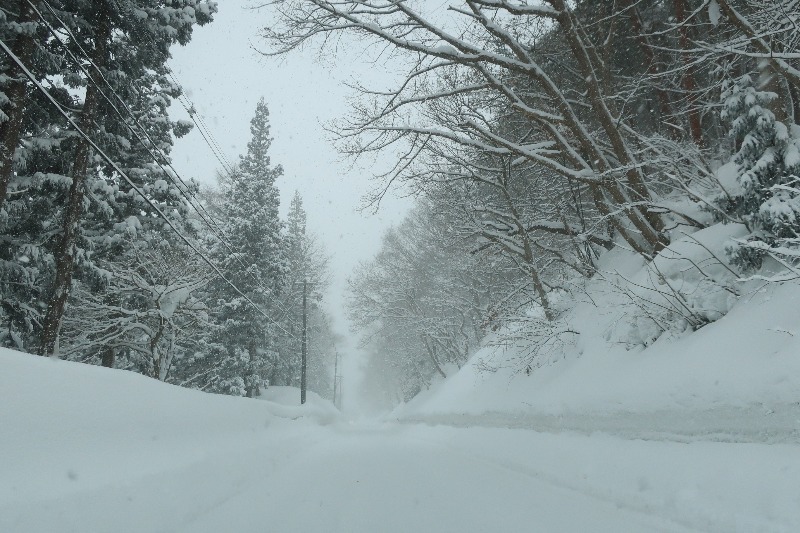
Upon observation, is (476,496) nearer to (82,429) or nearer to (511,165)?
(82,429)

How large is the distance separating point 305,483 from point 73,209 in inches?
400

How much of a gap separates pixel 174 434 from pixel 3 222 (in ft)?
31.2

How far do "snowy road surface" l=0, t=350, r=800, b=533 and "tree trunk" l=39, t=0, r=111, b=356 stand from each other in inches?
270

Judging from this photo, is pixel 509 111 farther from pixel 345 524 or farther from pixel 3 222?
pixel 3 222

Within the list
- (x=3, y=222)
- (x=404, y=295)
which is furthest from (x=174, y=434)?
(x=404, y=295)

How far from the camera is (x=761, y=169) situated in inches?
219

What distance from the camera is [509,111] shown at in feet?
37.3

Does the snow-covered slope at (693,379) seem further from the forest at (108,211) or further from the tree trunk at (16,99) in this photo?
the tree trunk at (16,99)

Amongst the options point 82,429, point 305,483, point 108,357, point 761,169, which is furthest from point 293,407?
point 761,169

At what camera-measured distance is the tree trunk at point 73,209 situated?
36.3ft

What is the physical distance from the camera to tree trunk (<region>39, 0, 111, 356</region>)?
36.3 ft

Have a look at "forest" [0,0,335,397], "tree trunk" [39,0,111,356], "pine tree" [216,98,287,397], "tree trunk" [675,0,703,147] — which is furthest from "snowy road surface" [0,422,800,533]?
"pine tree" [216,98,287,397]

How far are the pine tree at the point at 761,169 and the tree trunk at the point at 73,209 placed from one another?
42.7 ft

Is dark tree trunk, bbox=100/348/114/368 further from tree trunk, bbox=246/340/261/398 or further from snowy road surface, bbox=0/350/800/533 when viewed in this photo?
snowy road surface, bbox=0/350/800/533
